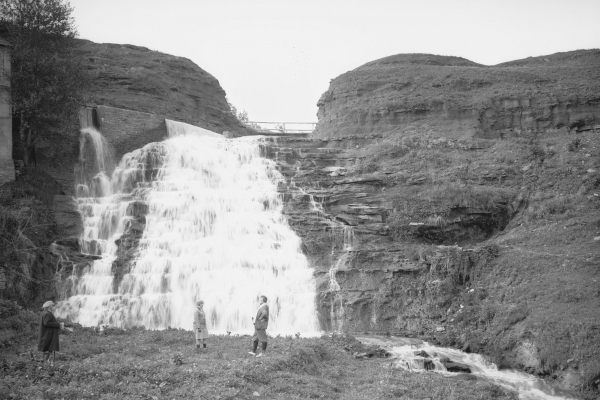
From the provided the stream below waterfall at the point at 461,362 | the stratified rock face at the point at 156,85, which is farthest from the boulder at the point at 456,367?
the stratified rock face at the point at 156,85

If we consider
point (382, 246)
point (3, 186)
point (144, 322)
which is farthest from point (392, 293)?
point (3, 186)

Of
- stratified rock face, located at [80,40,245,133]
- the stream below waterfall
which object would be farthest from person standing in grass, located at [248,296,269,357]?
stratified rock face, located at [80,40,245,133]

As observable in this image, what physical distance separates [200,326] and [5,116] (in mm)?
15828

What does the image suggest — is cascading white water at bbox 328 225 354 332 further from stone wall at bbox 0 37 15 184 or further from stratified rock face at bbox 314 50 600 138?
stone wall at bbox 0 37 15 184

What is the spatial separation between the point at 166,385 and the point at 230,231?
45.9ft

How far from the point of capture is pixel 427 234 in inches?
1062

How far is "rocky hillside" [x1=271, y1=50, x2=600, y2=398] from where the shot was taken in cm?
2054

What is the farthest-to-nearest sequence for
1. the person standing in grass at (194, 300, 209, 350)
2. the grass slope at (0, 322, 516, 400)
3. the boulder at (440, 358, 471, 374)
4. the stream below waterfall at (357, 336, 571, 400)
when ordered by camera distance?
1. the boulder at (440, 358, 471, 374)
2. the stream below waterfall at (357, 336, 571, 400)
3. the person standing in grass at (194, 300, 209, 350)
4. the grass slope at (0, 322, 516, 400)

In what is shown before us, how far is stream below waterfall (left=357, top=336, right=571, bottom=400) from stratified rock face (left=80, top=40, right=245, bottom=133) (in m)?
26.0

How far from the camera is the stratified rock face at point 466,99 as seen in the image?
117 feet

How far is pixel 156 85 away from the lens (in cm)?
4316

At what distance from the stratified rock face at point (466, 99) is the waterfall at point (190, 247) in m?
9.20

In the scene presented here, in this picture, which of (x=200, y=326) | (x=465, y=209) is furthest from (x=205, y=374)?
(x=465, y=209)

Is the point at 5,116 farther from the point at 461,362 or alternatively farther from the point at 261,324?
the point at 461,362
